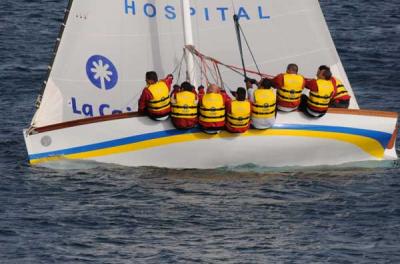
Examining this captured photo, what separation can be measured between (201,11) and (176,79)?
1.52 m

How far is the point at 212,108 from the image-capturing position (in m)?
29.9

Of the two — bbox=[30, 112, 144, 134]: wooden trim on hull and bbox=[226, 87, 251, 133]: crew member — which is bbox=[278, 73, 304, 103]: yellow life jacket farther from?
bbox=[30, 112, 144, 134]: wooden trim on hull

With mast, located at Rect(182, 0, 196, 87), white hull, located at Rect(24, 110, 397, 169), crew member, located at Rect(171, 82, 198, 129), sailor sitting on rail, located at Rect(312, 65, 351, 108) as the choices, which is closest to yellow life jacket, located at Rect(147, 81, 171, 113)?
crew member, located at Rect(171, 82, 198, 129)

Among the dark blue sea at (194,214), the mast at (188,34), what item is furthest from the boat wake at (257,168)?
the mast at (188,34)

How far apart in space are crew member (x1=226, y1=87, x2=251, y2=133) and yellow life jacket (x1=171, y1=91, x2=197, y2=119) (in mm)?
671

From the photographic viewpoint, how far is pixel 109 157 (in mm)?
30812

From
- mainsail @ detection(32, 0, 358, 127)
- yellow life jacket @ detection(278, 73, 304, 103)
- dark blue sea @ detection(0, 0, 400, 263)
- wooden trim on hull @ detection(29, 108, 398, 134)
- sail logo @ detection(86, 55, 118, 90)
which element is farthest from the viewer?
sail logo @ detection(86, 55, 118, 90)

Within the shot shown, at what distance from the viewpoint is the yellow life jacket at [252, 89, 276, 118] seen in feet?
98.2

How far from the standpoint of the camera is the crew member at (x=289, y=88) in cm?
3008

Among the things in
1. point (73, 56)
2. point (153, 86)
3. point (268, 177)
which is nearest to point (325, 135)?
point (268, 177)

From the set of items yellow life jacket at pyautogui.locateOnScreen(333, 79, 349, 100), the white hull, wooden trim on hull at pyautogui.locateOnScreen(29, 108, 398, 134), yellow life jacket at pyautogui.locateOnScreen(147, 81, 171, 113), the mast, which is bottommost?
the white hull

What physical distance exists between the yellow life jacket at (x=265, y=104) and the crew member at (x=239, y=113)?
17 cm

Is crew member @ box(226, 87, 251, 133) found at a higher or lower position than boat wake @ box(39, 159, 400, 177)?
higher

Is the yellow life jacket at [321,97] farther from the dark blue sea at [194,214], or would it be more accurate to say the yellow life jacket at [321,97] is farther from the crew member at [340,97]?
the dark blue sea at [194,214]
